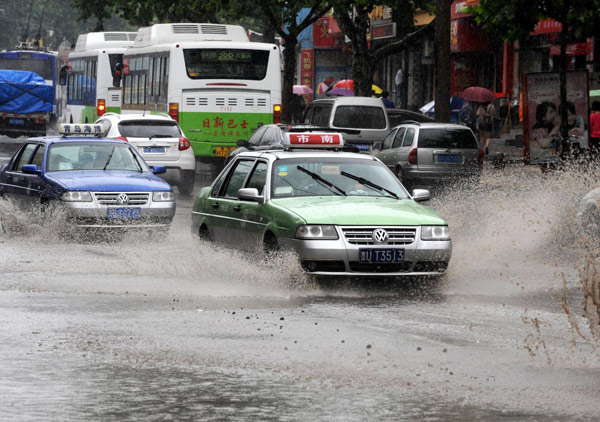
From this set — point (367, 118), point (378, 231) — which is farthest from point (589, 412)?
point (367, 118)

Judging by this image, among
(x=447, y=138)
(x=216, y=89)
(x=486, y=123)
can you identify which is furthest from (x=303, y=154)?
(x=486, y=123)

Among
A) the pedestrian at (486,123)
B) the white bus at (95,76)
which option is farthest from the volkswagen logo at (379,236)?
the white bus at (95,76)

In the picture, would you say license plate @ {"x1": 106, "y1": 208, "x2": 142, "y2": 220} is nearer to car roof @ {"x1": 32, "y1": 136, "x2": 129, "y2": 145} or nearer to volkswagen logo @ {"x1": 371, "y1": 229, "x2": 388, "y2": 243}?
car roof @ {"x1": 32, "y1": 136, "x2": 129, "y2": 145}

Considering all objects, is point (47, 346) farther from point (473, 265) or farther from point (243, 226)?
point (473, 265)

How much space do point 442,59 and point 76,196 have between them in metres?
13.6

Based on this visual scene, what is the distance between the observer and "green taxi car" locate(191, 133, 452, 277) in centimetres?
1159

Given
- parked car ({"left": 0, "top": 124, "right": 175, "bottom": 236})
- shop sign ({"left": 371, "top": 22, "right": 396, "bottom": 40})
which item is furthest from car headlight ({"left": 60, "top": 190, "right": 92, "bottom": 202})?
shop sign ({"left": 371, "top": 22, "right": 396, "bottom": 40})

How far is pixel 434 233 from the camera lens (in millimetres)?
11906

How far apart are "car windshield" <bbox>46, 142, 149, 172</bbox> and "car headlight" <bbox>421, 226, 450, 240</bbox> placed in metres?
6.81

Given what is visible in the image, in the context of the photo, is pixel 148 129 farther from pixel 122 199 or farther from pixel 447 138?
pixel 122 199

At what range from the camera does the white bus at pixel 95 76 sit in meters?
39.0

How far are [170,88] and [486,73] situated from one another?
18.1 meters

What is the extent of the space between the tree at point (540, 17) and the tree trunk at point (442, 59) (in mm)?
3576

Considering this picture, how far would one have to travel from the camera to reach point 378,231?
1162 cm
